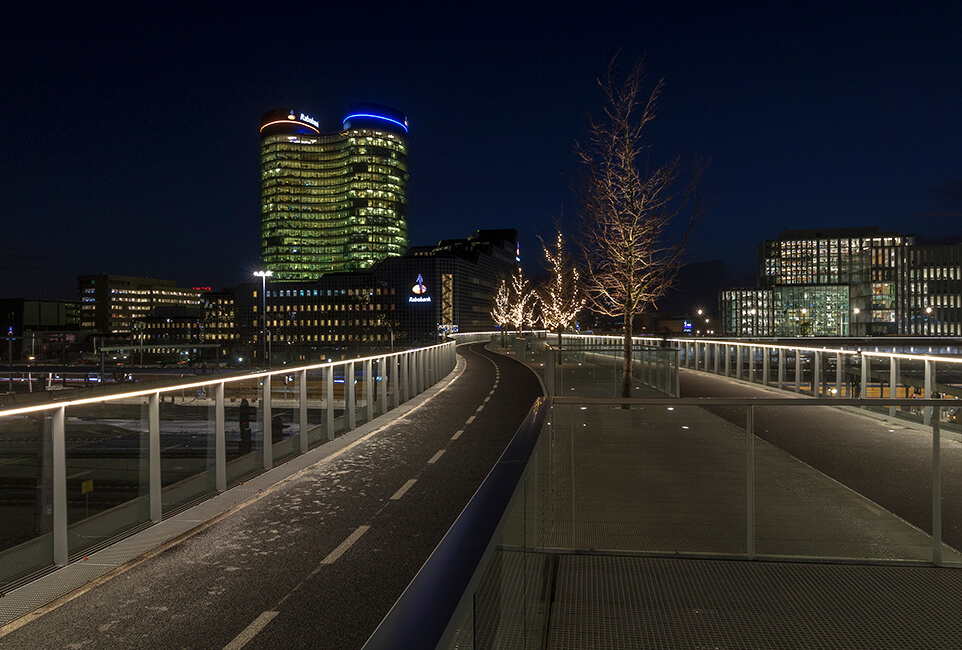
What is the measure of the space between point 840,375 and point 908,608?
592 inches

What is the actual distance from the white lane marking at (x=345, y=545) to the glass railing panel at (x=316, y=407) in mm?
4945

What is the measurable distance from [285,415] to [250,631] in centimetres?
621

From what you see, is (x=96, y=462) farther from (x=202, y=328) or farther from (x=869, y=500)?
(x=202, y=328)

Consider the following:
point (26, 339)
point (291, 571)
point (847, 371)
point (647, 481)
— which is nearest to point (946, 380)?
point (847, 371)

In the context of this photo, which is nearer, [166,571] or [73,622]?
[73,622]

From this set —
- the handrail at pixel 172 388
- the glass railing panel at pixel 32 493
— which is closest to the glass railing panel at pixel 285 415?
the handrail at pixel 172 388

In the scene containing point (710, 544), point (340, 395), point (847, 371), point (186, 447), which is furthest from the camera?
point (847, 371)

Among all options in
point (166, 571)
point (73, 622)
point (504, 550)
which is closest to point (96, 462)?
point (166, 571)

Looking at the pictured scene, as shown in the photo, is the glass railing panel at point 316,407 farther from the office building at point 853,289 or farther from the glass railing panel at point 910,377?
the office building at point 853,289

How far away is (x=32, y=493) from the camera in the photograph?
6.04m

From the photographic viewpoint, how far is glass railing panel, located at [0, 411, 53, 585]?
530cm

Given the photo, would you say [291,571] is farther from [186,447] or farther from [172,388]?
[186,447]

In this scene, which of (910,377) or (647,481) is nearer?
(647,481)

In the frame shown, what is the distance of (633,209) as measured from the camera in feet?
55.5
